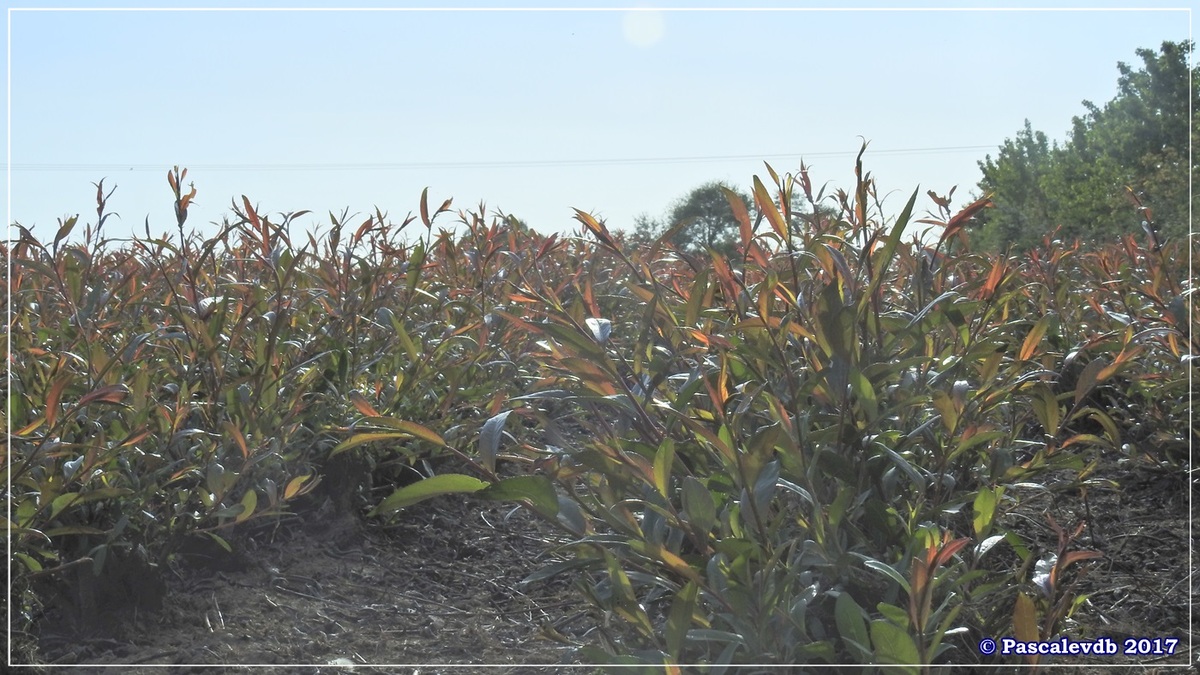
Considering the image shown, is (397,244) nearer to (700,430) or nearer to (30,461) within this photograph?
(30,461)

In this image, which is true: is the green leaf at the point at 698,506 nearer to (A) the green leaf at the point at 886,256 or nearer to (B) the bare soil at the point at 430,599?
(B) the bare soil at the point at 430,599

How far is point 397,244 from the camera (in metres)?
4.06

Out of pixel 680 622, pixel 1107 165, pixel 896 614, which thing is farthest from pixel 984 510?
pixel 1107 165

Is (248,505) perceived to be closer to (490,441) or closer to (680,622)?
(490,441)

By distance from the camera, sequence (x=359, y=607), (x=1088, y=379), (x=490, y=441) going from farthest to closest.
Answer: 1. (x=359, y=607)
2. (x=1088, y=379)
3. (x=490, y=441)

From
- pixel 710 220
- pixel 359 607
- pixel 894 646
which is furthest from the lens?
pixel 710 220

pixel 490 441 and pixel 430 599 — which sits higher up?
pixel 490 441

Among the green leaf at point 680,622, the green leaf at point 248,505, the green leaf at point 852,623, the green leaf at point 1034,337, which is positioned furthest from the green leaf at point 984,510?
the green leaf at point 248,505

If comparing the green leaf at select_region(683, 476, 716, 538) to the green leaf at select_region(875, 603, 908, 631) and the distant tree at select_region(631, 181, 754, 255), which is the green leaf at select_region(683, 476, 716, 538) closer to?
the green leaf at select_region(875, 603, 908, 631)

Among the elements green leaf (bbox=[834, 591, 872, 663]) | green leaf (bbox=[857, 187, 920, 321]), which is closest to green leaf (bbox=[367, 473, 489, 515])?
green leaf (bbox=[834, 591, 872, 663])

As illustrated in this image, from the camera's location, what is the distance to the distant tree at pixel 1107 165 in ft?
44.5

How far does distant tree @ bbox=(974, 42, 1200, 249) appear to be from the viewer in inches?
534

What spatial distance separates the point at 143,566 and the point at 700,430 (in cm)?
133

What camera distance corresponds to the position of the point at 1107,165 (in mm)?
17250
